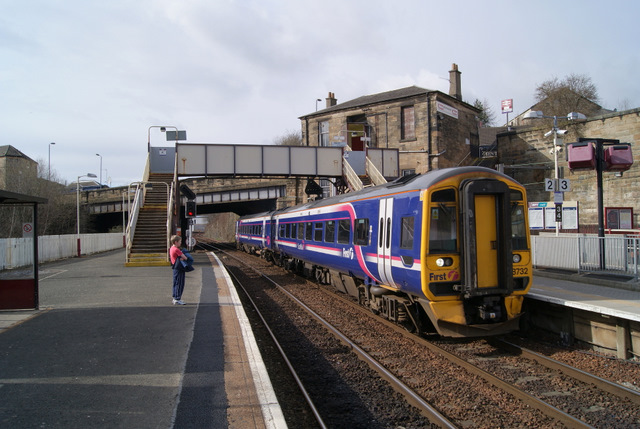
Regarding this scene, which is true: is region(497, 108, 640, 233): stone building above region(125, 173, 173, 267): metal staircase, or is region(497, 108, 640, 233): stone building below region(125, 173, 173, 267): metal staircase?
above

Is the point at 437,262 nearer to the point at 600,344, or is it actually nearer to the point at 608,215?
the point at 600,344

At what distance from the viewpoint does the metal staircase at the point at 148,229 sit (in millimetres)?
18394

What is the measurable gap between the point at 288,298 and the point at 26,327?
6.84 m

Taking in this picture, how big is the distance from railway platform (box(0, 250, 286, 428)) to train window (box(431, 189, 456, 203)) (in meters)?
3.59

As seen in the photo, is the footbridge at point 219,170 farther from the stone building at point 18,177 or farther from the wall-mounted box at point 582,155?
the wall-mounted box at point 582,155

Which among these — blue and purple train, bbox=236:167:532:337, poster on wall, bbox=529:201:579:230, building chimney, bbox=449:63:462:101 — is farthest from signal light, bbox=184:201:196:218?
building chimney, bbox=449:63:462:101

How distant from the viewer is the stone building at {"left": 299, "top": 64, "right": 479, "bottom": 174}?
33.3m

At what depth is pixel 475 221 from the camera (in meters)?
6.96

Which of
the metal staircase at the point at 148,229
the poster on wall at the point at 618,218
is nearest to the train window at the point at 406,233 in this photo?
the metal staircase at the point at 148,229

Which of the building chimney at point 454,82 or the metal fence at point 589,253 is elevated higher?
the building chimney at point 454,82

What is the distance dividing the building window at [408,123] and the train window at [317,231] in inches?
895

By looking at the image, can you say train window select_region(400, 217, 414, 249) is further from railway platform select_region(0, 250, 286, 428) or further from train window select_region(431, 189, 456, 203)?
railway platform select_region(0, 250, 286, 428)

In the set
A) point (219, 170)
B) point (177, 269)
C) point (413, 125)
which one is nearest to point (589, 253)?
point (177, 269)

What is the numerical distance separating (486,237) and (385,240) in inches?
74.5
